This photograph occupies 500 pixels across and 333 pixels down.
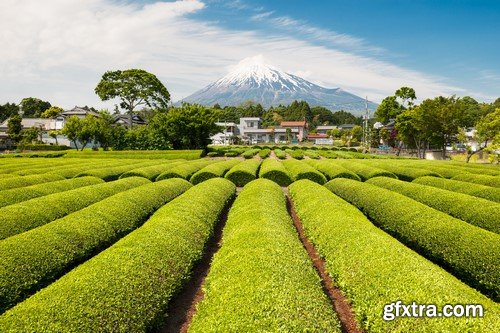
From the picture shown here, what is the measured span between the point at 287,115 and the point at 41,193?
14337 centimetres

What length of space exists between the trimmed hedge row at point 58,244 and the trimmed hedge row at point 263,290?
4.21 m

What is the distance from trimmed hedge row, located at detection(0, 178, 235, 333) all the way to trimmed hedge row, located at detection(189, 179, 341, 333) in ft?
3.30

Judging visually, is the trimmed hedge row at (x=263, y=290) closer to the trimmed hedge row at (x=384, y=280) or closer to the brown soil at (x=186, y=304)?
the trimmed hedge row at (x=384, y=280)

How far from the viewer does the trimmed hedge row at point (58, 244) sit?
792 cm

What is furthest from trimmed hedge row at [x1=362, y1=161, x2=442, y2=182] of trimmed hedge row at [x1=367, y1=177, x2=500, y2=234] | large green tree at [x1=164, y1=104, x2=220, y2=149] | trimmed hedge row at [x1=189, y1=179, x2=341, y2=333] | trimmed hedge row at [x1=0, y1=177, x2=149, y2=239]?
large green tree at [x1=164, y1=104, x2=220, y2=149]

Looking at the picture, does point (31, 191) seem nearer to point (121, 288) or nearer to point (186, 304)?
point (186, 304)

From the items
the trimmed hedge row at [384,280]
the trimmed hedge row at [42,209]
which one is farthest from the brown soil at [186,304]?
the trimmed hedge row at [42,209]

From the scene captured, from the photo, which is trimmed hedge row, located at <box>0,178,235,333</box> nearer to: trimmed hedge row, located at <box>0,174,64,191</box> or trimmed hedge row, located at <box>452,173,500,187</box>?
trimmed hedge row, located at <box>0,174,64,191</box>

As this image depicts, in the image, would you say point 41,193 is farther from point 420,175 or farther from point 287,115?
point 287,115

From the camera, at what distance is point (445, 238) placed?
34.3ft

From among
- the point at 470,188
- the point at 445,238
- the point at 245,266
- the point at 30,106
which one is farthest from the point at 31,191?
the point at 30,106

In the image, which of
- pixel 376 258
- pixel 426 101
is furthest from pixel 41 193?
pixel 426 101

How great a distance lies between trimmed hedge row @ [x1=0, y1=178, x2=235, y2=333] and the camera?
583 cm

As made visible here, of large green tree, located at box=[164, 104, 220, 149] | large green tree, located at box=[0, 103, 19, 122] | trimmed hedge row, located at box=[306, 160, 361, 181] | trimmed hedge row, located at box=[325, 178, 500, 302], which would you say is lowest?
trimmed hedge row, located at box=[325, 178, 500, 302]
